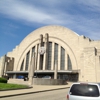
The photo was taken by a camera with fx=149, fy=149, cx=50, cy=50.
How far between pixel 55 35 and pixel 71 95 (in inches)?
1930

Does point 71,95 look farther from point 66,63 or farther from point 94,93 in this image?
point 66,63

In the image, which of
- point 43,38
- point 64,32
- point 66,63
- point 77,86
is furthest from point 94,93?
point 43,38

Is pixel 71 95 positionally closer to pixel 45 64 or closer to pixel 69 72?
pixel 69 72

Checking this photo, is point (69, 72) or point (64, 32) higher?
point (64, 32)

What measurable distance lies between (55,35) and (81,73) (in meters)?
17.7

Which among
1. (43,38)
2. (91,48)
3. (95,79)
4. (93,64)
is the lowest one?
(95,79)

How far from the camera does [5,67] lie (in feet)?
197

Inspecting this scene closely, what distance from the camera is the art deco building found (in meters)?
43.1

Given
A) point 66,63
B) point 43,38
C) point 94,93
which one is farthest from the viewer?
point 43,38

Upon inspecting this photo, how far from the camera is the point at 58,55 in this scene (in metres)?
51.4

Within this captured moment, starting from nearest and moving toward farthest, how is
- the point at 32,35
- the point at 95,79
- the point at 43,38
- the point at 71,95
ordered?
→ the point at 71,95
the point at 95,79
the point at 43,38
the point at 32,35

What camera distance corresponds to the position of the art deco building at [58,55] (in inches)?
1695

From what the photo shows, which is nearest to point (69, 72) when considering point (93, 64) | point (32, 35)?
point (93, 64)

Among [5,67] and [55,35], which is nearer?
[55,35]
